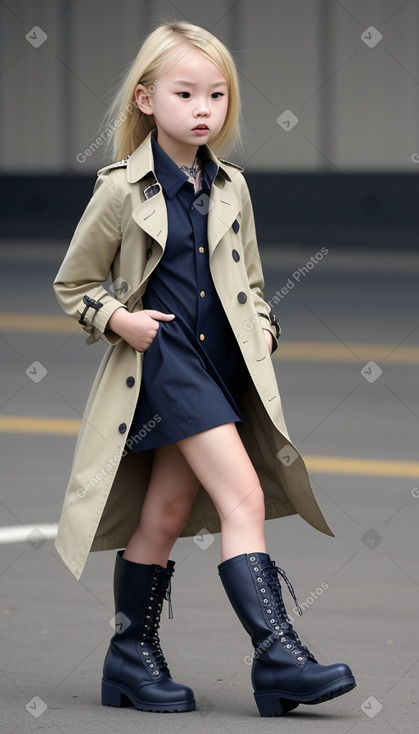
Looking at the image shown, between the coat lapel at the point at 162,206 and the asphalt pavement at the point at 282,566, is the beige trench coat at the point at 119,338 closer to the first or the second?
the coat lapel at the point at 162,206

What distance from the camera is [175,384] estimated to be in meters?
3.84

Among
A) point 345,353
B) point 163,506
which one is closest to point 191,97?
point 163,506

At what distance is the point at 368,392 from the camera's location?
9727mm

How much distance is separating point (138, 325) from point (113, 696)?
97 centimetres

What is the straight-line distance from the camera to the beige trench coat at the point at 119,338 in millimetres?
3871

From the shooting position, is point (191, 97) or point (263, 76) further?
point (263, 76)

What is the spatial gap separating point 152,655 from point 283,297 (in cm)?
1118

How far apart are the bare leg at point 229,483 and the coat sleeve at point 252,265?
388 mm
